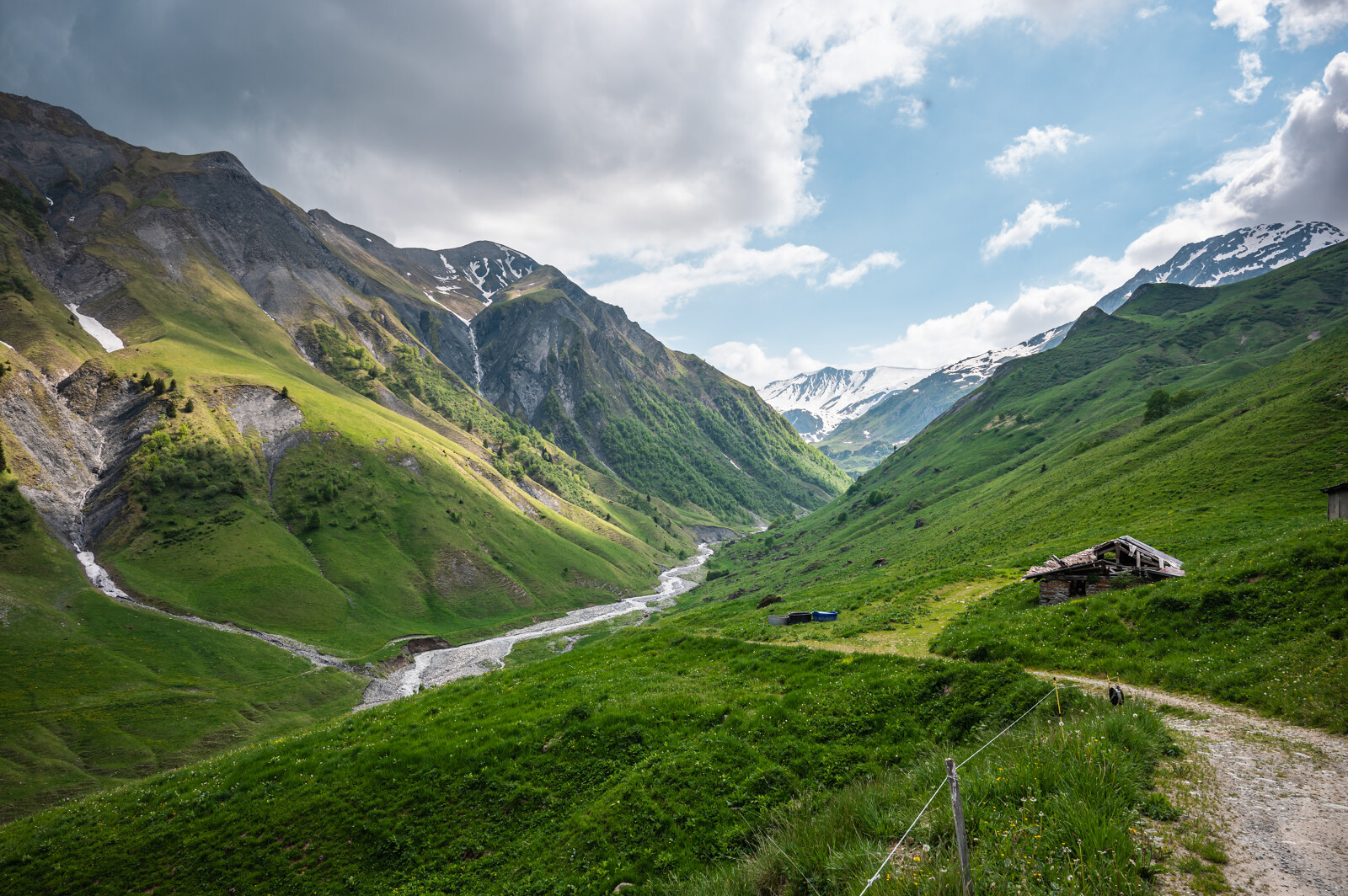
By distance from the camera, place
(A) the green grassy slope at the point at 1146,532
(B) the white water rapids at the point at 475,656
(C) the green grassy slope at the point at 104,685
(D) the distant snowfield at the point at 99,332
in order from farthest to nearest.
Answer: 1. (D) the distant snowfield at the point at 99,332
2. (B) the white water rapids at the point at 475,656
3. (C) the green grassy slope at the point at 104,685
4. (A) the green grassy slope at the point at 1146,532

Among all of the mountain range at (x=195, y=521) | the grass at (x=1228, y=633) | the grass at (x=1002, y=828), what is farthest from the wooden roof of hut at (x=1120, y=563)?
the mountain range at (x=195, y=521)

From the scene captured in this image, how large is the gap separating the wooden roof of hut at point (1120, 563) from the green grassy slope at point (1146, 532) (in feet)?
3.87

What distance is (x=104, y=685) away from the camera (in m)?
58.0

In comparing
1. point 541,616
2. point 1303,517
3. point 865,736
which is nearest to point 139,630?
point 541,616

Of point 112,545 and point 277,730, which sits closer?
point 277,730

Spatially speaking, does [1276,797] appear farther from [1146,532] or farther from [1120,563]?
[1146,532]

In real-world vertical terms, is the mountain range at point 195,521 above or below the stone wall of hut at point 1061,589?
above

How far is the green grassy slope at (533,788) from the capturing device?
14438 mm

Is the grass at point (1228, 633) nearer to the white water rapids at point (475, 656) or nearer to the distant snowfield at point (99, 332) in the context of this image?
the white water rapids at point (475, 656)

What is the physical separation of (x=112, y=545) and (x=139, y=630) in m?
33.8

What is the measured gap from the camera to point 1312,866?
7.14 m

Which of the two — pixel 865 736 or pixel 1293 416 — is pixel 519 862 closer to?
pixel 865 736

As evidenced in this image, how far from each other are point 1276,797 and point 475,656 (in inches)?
3717

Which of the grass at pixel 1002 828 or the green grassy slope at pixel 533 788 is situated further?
the green grassy slope at pixel 533 788
